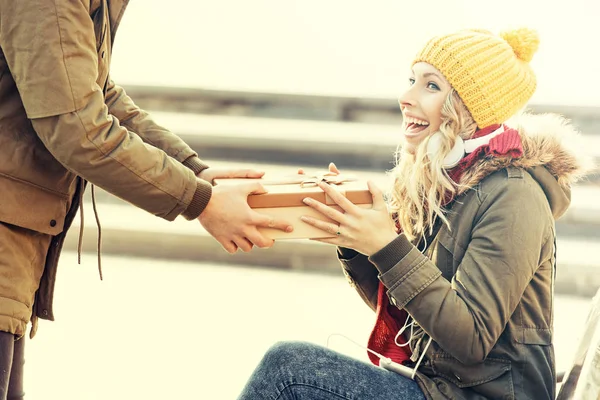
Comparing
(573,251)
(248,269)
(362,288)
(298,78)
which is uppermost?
(362,288)

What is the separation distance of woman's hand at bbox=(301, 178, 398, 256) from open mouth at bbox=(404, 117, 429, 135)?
0.26m

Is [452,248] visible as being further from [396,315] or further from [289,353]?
[289,353]

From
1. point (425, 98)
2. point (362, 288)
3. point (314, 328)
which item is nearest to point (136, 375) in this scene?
point (314, 328)

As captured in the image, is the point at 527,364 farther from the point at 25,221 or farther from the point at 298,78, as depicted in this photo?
the point at 298,78

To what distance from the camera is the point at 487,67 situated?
1680mm

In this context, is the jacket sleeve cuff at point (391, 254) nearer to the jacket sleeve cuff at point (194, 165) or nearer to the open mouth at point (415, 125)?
the open mouth at point (415, 125)

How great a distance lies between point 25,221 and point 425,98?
860 millimetres

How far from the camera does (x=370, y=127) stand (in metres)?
4.28

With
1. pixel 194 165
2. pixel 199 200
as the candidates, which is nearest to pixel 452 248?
pixel 199 200

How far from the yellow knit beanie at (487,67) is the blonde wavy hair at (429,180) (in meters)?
0.03

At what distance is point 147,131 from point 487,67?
0.81m

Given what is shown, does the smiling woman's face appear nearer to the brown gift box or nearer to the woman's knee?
the brown gift box

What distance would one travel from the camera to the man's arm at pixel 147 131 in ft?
6.15

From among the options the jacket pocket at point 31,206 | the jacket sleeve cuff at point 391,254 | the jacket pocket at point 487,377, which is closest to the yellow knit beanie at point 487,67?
the jacket sleeve cuff at point 391,254
